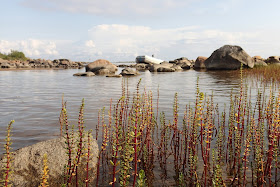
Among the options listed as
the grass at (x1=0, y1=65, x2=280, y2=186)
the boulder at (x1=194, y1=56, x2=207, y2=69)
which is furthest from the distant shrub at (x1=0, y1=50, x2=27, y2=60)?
the grass at (x1=0, y1=65, x2=280, y2=186)

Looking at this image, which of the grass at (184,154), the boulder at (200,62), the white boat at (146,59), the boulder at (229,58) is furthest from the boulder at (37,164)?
the white boat at (146,59)

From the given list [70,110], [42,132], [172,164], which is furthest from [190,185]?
[70,110]

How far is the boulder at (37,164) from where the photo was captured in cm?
414

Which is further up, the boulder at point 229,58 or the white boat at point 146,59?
the white boat at point 146,59

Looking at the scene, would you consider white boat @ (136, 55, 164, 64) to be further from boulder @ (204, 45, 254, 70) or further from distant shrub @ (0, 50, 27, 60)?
distant shrub @ (0, 50, 27, 60)

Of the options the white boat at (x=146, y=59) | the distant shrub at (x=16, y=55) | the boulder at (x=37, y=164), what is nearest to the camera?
the boulder at (x=37, y=164)

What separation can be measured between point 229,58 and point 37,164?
33406mm

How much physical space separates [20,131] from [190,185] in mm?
5346

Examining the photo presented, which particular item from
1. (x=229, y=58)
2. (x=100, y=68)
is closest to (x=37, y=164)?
(x=100, y=68)

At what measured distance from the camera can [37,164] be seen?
14.3ft

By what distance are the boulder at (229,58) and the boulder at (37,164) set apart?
3157 centimetres

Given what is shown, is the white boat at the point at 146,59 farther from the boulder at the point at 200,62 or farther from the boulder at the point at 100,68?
the boulder at the point at 100,68

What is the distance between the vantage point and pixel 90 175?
4504 millimetres

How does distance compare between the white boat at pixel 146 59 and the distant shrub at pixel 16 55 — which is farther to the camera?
the distant shrub at pixel 16 55
